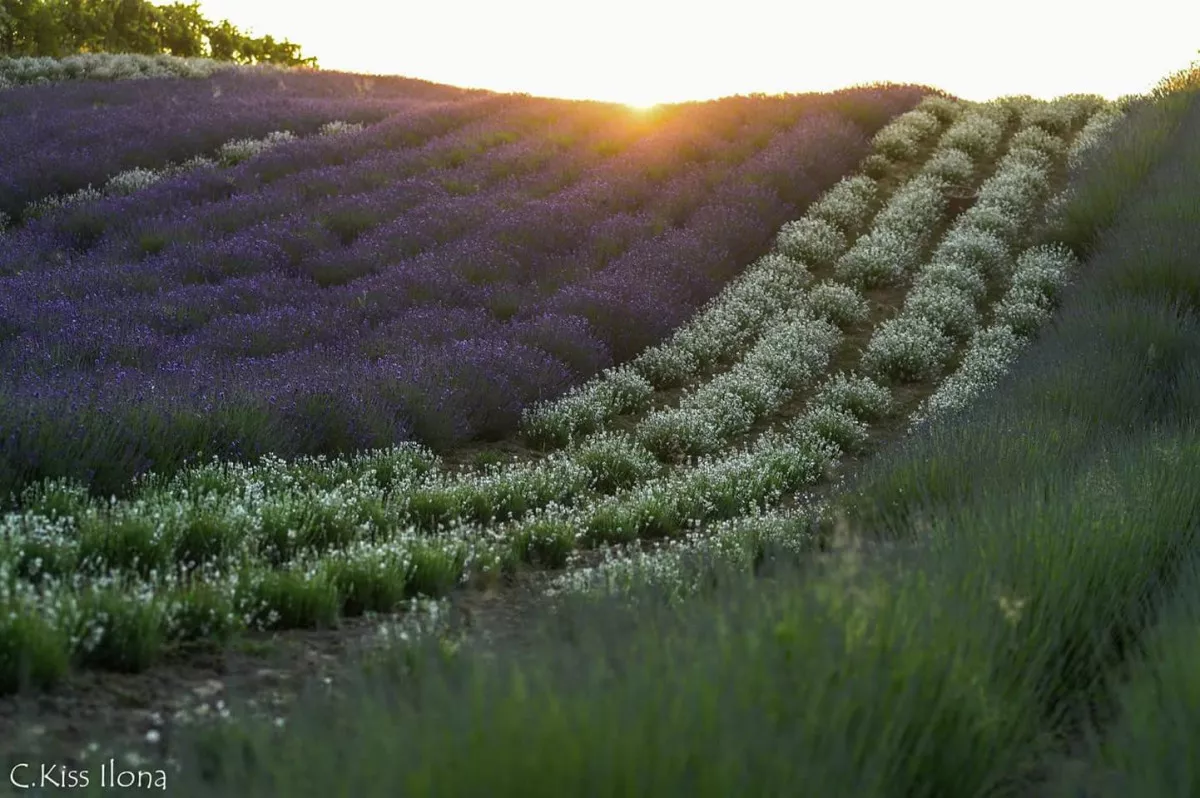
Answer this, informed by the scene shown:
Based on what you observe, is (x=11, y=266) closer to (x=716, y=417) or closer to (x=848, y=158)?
(x=716, y=417)

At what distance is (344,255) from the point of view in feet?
38.3

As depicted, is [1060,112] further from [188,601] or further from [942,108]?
[188,601]

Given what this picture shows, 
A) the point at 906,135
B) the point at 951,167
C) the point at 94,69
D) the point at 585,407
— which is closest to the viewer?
the point at 585,407

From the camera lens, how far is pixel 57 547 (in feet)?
13.6

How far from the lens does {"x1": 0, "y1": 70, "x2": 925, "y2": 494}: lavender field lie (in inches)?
271

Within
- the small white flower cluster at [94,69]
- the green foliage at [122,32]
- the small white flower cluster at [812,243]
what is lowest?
the small white flower cluster at [812,243]

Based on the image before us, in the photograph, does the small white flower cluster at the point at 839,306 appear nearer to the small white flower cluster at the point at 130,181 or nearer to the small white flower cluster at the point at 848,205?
the small white flower cluster at the point at 848,205

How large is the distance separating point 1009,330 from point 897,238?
3.63 metres

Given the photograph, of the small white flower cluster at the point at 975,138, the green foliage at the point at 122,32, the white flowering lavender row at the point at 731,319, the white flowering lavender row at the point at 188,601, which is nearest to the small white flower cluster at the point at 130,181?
the white flowering lavender row at the point at 731,319

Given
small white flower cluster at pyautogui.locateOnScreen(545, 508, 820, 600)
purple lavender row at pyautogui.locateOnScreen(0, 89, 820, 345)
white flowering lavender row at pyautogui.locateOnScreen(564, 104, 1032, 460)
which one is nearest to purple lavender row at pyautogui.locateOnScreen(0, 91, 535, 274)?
purple lavender row at pyautogui.locateOnScreen(0, 89, 820, 345)

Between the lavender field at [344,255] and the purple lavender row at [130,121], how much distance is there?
2.4 inches

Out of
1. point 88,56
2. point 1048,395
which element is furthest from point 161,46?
point 1048,395

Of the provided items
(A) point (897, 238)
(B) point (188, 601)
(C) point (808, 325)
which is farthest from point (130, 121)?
(B) point (188, 601)

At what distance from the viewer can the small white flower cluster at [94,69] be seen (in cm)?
2425
